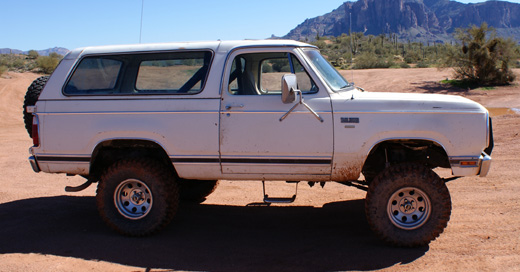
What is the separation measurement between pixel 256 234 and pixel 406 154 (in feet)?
6.50

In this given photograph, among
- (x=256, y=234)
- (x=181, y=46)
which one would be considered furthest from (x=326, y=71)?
(x=256, y=234)

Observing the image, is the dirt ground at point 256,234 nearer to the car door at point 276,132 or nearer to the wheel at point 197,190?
the wheel at point 197,190

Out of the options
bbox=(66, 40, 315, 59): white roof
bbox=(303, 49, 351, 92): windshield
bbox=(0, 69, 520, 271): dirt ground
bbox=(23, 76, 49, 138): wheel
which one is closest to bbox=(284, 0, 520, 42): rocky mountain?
bbox=(0, 69, 520, 271): dirt ground

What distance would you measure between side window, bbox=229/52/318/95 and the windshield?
195 millimetres

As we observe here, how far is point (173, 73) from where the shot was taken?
19.5ft

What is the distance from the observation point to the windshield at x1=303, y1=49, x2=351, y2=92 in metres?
5.75

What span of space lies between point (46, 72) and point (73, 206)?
1192 inches

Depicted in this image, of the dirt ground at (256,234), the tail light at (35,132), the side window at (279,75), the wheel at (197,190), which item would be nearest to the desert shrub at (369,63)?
the dirt ground at (256,234)

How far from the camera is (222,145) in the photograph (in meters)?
5.62

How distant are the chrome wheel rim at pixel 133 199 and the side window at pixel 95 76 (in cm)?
112

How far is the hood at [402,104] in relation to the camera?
5301mm

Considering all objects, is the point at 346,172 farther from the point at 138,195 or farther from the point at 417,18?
the point at 417,18

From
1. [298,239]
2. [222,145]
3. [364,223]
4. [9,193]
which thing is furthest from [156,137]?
[9,193]

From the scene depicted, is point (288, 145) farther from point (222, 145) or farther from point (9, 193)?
point (9, 193)
